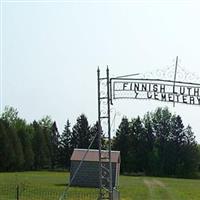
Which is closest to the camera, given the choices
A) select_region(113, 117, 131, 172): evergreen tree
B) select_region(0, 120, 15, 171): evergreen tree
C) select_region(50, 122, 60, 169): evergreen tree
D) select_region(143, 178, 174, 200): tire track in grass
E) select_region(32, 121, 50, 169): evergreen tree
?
select_region(143, 178, 174, 200): tire track in grass

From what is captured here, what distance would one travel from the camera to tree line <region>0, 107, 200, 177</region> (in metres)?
86.4

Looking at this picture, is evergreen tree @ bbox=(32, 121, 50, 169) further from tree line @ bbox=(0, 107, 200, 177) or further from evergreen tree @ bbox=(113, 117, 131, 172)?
evergreen tree @ bbox=(113, 117, 131, 172)

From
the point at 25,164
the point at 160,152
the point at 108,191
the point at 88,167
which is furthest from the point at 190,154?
the point at 108,191

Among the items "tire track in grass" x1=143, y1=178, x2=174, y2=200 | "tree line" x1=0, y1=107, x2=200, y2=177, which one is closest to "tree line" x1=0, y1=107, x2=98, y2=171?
"tree line" x1=0, y1=107, x2=200, y2=177

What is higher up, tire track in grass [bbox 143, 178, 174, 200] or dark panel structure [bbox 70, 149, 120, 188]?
dark panel structure [bbox 70, 149, 120, 188]

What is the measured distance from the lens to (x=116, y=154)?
39.1 metres

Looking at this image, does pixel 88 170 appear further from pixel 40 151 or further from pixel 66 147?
pixel 66 147

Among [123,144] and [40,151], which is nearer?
[40,151]

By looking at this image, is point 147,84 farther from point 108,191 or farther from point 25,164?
point 25,164

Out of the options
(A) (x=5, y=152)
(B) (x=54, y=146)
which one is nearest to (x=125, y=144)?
(B) (x=54, y=146)

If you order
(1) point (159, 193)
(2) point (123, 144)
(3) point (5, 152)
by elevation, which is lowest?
(1) point (159, 193)

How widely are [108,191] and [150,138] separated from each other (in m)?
87.5

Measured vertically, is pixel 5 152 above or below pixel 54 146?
Answer: below

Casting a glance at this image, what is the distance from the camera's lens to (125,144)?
98.4 metres
